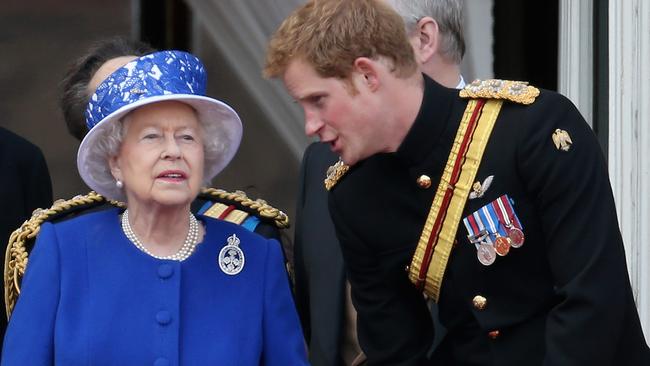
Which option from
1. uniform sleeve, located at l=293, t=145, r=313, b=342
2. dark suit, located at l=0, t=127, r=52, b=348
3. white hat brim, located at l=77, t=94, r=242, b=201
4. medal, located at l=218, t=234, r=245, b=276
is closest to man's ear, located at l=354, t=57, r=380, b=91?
white hat brim, located at l=77, t=94, r=242, b=201

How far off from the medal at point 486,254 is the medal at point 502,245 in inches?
0.5

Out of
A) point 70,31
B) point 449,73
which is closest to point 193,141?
point 449,73

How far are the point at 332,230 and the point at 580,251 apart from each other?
1033 mm

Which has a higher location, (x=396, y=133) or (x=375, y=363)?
(x=396, y=133)

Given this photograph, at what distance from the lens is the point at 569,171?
10.8 feet

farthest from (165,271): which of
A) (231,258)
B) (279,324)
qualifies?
(279,324)

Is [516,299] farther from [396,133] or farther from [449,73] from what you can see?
[449,73]

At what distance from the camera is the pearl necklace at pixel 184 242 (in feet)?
12.4

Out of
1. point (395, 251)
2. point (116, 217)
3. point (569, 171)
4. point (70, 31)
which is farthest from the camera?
point (70, 31)

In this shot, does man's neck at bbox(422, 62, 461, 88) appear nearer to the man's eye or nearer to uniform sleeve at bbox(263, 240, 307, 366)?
uniform sleeve at bbox(263, 240, 307, 366)

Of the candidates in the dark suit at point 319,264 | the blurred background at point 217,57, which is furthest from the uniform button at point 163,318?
the blurred background at point 217,57

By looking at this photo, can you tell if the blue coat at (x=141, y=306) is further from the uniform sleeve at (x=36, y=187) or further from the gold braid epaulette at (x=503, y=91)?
the uniform sleeve at (x=36, y=187)

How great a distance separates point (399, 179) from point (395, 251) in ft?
0.54

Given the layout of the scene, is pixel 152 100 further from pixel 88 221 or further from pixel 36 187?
pixel 36 187
